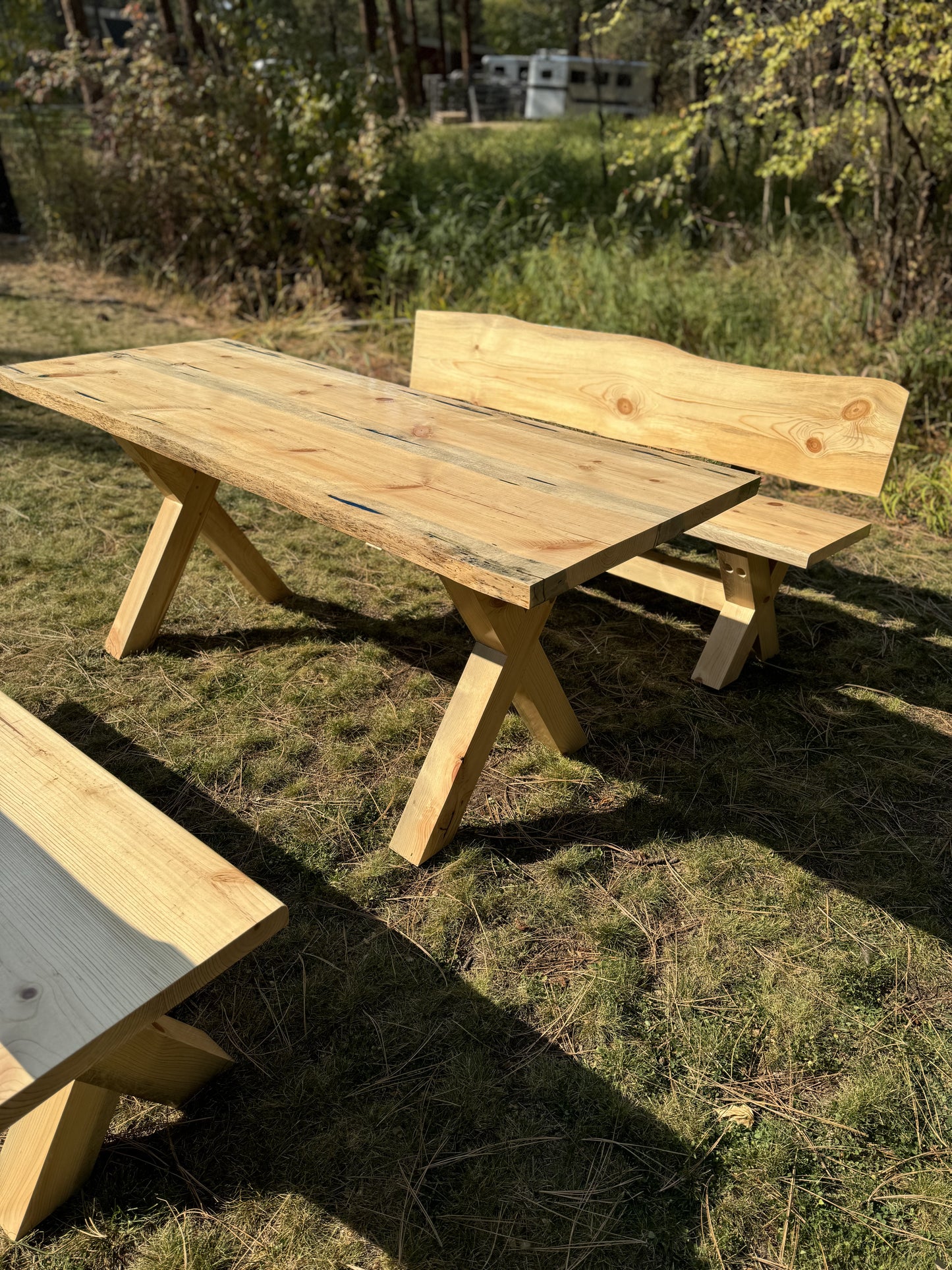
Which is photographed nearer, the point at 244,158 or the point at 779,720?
the point at 779,720

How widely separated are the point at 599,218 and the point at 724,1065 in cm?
627

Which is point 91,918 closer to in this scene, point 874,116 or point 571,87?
point 874,116

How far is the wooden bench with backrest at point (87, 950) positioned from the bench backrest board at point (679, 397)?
1.87 metres

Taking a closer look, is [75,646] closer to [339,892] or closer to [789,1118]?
[339,892]

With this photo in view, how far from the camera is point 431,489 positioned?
6.06 feet

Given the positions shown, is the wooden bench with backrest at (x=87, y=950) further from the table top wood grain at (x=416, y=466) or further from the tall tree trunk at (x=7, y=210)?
the tall tree trunk at (x=7, y=210)

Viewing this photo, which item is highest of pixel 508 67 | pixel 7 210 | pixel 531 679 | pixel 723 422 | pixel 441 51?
pixel 441 51

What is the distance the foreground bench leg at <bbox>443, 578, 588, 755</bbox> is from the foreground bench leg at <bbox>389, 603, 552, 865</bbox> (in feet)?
0.06

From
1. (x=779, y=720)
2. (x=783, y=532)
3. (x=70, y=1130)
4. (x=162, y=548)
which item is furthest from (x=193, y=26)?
(x=70, y=1130)

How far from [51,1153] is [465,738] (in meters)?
1.06

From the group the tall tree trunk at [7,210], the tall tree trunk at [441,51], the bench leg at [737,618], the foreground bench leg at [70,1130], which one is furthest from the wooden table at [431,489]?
the tall tree trunk at [441,51]

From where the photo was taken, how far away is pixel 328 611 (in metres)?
3.18

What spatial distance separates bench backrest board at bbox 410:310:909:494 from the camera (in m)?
2.42

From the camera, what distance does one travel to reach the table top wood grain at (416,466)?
162cm
